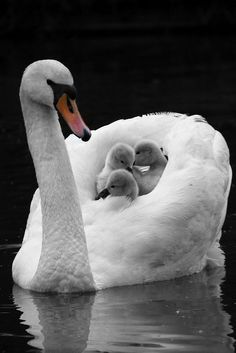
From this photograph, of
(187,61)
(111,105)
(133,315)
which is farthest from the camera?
(187,61)

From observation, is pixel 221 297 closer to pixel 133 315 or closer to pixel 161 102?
pixel 133 315

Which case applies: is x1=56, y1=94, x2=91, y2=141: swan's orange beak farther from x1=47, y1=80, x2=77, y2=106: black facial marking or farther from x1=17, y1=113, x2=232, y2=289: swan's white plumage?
x1=17, y1=113, x2=232, y2=289: swan's white plumage

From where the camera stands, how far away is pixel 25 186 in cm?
1254

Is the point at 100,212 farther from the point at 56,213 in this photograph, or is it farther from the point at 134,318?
the point at 134,318

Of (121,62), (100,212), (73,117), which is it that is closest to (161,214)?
(100,212)

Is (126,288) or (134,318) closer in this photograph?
(134,318)

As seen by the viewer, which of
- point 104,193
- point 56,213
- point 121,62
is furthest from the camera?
point 121,62

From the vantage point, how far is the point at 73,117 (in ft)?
26.6

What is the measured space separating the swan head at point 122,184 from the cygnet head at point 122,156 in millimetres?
265

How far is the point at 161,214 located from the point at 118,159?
0.79 metres

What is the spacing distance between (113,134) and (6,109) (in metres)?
9.95

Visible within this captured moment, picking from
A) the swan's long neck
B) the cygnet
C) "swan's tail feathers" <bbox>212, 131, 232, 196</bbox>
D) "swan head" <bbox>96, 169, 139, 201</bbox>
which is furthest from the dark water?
the cygnet

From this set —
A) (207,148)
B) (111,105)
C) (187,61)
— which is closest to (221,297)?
(207,148)

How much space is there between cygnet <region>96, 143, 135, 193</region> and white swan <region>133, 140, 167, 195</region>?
19 cm
